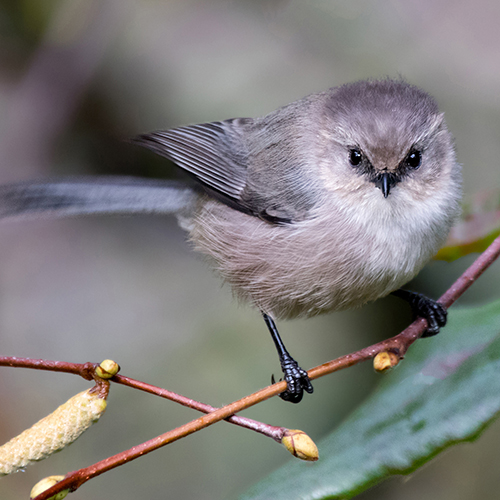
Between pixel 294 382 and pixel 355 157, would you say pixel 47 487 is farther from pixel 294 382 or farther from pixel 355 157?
pixel 355 157

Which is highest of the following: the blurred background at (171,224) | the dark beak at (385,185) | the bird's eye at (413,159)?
the bird's eye at (413,159)

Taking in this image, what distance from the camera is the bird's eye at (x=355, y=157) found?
1.60 metres

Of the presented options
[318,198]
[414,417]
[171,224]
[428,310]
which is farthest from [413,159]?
[171,224]

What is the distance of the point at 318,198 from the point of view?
172 centimetres

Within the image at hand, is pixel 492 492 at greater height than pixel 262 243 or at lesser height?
lesser

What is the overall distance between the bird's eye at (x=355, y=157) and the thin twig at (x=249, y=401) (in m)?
0.44

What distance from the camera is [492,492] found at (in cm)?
204

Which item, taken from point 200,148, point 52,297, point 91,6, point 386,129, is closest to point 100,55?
point 91,6

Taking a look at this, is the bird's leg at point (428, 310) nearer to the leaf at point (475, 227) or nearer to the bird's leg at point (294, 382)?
the leaf at point (475, 227)

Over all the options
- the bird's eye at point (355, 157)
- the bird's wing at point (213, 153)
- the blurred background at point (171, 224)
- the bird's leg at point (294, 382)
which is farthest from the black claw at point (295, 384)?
the bird's eye at point (355, 157)

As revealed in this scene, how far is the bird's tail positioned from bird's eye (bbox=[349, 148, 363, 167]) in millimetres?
769

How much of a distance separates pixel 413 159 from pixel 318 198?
11.9 inches

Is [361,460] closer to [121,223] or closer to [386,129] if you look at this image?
[386,129]

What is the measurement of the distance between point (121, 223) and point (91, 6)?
1.05m
